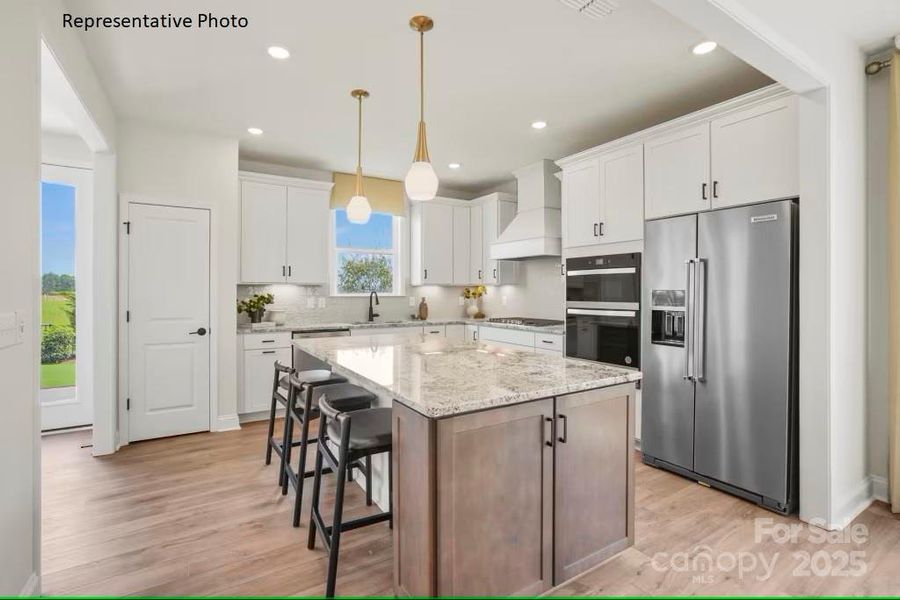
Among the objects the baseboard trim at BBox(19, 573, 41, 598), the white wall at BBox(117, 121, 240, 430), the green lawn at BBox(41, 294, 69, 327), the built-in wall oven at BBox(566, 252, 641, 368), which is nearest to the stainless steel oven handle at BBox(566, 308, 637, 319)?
the built-in wall oven at BBox(566, 252, 641, 368)

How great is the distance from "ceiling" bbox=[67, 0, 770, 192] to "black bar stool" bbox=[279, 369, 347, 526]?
1.93m

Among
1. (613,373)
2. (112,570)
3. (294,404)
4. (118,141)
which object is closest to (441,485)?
(613,373)

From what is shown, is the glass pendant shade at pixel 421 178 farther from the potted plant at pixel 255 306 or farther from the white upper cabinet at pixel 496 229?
the white upper cabinet at pixel 496 229

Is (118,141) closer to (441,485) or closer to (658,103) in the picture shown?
(441,485)

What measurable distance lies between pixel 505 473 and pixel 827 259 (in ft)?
6.81

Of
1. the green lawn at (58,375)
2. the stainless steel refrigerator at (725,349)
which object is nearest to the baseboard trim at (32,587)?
the green lawn at (58,375)

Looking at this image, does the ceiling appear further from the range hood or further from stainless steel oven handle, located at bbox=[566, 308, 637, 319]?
stainless steel oven handle, located at bbox=[566, 308, 637, 319]

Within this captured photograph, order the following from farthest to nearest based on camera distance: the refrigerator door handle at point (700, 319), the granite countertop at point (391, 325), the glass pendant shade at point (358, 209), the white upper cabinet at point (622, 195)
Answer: the granite countertop at point (391, 325)
the white upper cabinet at point (622, 195)
the glass pendant shade at point (358, 209)
the refrigerator door handle at point (700, 319)

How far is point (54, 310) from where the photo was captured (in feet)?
14.0

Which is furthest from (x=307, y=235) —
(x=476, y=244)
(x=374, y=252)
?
(x=476, y=244)

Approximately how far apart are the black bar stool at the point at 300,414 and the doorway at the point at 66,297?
2592mm

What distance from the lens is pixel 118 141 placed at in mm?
3758

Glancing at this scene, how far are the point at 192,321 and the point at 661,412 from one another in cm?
390

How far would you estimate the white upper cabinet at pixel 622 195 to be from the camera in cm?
340
